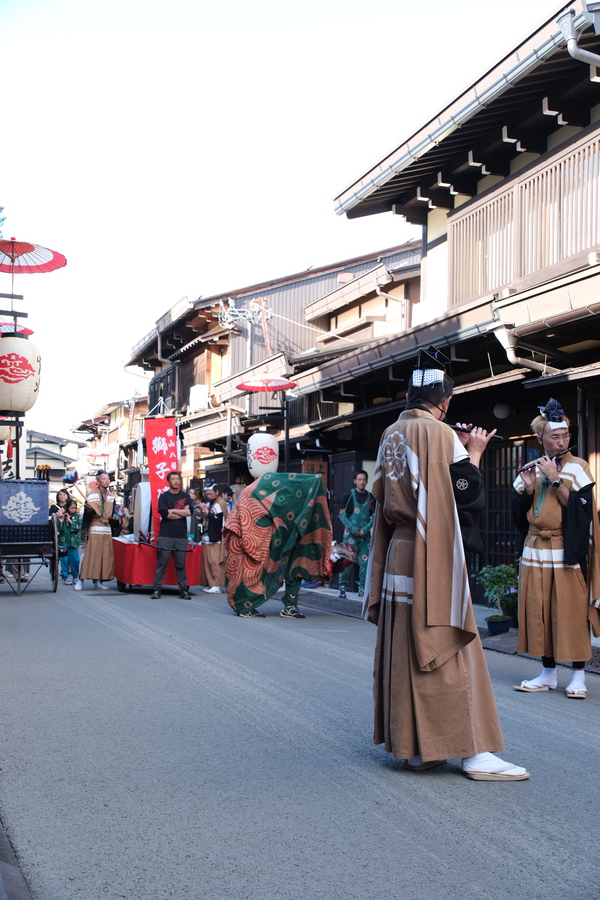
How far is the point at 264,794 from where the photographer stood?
403 cm

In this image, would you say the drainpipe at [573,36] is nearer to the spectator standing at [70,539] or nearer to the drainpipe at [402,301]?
the drainpipe at [402,301]

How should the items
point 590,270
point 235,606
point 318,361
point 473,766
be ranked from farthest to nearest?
1. point 318,361
2. point 235,606
3. point 590,270
4. point 473,766

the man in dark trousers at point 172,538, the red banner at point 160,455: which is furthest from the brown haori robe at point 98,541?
the man in dark trousers at point 172,538

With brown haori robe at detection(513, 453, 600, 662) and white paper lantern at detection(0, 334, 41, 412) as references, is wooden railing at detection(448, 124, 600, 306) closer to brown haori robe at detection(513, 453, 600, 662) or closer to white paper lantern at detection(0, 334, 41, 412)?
brown haori robe at detection(513, 453, 600, 662)

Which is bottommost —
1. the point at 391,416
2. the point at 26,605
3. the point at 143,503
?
the point at 26,605

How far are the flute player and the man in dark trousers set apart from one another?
8.00 m

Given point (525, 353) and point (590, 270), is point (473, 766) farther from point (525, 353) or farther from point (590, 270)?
point (525, 353)

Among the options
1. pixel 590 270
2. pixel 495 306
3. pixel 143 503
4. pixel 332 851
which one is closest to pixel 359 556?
pixel 143 503

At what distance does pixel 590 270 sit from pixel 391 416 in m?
7.61

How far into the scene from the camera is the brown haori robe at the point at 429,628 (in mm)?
4238

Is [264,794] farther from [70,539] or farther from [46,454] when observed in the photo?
[46,454]

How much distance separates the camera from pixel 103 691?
6387 mm

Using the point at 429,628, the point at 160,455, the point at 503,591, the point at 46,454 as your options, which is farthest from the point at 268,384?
the point at 46,454

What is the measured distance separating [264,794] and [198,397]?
2649 centimetres
